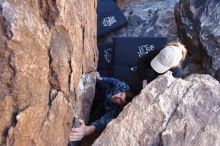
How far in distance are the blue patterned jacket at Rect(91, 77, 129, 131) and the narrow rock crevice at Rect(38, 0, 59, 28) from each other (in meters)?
0.84

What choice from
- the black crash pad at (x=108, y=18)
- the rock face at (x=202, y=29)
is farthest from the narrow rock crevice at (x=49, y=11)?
the black crash pad at (x=108, y=18)

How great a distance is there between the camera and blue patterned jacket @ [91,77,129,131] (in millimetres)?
2852

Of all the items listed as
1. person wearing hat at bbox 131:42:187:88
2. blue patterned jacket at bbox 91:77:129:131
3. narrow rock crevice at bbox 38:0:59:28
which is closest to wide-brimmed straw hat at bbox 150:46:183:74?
person wearing hat at bbox 131:42:187:88

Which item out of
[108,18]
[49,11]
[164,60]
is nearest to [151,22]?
[108,18]

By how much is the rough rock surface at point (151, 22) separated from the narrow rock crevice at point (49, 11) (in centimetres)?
264

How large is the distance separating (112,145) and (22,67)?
63 cm

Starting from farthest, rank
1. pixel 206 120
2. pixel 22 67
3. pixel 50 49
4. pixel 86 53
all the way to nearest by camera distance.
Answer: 1. pixel 86 53
2. pixel 206 120
3. pixel 50 49
4. pixel 22 67

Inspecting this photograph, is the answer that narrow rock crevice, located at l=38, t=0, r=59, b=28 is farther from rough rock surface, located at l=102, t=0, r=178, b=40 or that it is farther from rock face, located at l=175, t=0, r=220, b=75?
rough rock surface, located at l=102, t=0, r=178, b=40

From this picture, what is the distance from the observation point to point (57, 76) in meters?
2.33

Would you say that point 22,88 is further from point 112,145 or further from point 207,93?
point 207,93

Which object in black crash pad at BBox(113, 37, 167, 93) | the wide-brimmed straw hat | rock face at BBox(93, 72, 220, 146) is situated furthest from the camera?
black crash pad at BBox(113, 37, 167, 93)

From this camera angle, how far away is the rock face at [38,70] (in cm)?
206

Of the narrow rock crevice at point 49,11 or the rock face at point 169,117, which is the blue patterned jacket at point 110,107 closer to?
the rock face at point 169,117

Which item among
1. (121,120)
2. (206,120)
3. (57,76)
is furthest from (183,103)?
(57,76)
